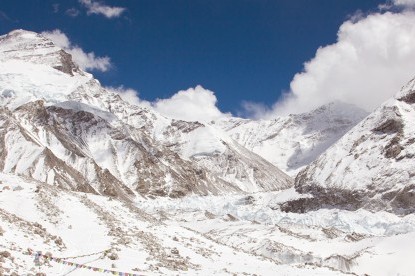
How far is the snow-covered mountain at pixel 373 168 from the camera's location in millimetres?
153625

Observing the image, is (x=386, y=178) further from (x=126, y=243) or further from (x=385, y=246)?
(x=126, y=243)

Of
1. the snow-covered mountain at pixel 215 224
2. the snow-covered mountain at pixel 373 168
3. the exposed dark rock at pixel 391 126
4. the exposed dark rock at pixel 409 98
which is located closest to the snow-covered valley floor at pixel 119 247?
the snow-covered mountain at pixel 215 224

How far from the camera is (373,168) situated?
166 m

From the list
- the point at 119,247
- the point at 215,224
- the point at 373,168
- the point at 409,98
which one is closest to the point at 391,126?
the point at 409,98

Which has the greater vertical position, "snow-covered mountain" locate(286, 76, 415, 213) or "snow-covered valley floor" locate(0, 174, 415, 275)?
"snow-covered mountain" locate(286, 76, 415, 213)

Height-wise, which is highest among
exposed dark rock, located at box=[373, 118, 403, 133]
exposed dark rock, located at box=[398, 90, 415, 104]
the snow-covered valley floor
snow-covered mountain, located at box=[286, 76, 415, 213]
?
exposed dark rock, located at box=[398, 90, 415, 104]

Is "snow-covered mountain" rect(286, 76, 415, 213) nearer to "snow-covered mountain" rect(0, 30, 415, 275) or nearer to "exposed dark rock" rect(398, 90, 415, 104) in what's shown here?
"exposed dark rock" rect(398, 90, 415, 104)

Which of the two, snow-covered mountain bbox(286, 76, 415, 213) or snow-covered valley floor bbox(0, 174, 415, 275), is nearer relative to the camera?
snow-covered valley floor bbox(0, 174, 415, 275)

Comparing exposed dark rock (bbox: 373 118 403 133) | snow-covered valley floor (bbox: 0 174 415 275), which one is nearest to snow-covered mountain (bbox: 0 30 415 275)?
snow-covered valley floor (bbox: 0 174 415 275)

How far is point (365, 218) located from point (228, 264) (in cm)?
9706

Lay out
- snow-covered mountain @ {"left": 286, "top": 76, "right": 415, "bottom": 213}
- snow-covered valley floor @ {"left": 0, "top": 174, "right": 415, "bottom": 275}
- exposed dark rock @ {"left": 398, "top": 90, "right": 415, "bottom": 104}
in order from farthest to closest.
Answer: exposed dark rock @ {"left": 398, "top": 90, "right": 415, "bottom": 104} → snow-covered mountain @ {"left": 286, "top": 76, "right": 415, "bottom": 213} → snow-covered valley floor @ {"left": 0, "top": 174, "right": 415, "bottom": 275}

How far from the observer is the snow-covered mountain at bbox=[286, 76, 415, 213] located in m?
154

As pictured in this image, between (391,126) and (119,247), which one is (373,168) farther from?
(119,247)

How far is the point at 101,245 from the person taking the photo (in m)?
31.2
